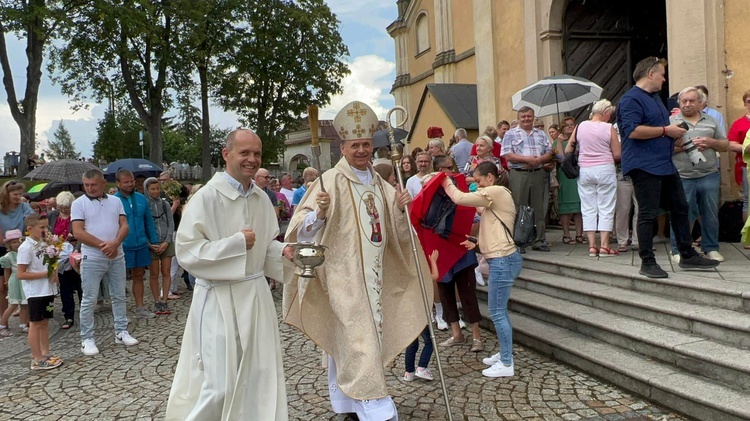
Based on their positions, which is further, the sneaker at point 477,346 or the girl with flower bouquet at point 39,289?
the girl with flower bouquet at point 39,289

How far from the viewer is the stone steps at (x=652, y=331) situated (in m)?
3.82

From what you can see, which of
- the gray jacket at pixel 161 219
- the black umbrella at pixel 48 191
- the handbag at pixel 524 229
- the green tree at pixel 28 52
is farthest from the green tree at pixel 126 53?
the handbag at pixel 524 229

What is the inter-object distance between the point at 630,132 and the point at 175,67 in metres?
24.2

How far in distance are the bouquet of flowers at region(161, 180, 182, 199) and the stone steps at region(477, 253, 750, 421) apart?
259 inches

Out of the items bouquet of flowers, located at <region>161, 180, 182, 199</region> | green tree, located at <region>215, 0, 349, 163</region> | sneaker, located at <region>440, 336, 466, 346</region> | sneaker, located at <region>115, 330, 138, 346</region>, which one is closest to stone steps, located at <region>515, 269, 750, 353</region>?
sneaker, located at <region>440, 336, 466, 346</region>

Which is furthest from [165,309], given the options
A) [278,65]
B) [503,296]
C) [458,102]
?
[278,65]

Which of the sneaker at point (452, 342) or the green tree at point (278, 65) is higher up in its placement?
the green tree at point (278, 65)


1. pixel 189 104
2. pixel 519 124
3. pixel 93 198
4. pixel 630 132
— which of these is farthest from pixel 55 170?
pixel 189 104

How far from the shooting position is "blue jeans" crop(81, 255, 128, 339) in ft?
20.9

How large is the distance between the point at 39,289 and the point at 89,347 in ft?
2.99

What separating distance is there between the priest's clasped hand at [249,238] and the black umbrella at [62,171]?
32.6 feet

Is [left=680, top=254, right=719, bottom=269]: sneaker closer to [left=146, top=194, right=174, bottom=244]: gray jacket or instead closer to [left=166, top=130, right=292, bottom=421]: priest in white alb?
[left=166, top=130, right=292, bottom=421]: priest in white alb

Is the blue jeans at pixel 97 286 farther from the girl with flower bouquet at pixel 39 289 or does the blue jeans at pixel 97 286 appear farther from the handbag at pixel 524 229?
the handbag at pixel 524 229

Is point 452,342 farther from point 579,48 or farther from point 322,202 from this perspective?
point 579,48
